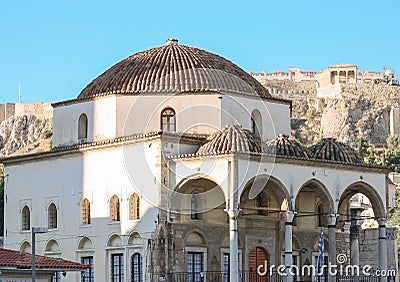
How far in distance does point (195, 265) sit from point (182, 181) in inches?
133

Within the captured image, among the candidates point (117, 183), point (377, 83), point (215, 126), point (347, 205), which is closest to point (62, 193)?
point (117, 183)

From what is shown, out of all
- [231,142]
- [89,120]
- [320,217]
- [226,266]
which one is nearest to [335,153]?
[320,217]

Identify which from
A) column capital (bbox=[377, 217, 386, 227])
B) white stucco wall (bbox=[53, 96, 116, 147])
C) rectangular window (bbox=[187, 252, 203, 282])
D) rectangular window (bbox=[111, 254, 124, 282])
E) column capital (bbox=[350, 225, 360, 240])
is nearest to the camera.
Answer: rectangular window (bbox=[187, 252, 203, 282])

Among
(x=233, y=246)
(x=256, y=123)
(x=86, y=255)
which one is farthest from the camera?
(x=256, y=123)

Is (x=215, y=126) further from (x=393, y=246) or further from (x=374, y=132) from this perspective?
(x=374, y=132)

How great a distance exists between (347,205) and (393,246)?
3.72 m

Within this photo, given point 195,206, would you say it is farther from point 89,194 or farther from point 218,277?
point 89,194

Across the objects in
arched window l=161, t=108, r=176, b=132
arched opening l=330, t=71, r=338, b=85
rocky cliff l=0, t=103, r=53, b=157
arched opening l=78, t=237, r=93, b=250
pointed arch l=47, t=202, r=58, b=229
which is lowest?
arched opening l=78, t=237, r=93, b=250

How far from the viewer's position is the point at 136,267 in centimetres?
4491

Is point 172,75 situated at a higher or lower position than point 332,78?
lower

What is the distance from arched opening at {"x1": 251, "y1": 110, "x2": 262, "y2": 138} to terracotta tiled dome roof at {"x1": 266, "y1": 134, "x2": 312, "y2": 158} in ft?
8.09

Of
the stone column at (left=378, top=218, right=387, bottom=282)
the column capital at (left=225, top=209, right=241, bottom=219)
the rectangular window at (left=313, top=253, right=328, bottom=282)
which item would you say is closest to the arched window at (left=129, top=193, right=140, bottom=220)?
the column capital at (left=225, top=209, right=241, bottom=219)

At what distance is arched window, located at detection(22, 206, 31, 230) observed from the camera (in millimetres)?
49219

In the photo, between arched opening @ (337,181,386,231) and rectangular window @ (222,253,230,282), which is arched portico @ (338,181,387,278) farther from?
rectangular window @ (222,253,230,282)
